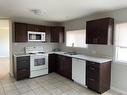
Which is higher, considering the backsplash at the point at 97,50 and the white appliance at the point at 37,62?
the backsplash at the point at 97,50

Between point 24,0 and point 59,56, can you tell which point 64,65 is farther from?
point 24,0

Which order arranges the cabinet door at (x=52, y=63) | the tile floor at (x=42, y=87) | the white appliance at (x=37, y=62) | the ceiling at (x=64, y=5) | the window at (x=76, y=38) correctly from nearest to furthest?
1. the ceiling at (x=64, y=5)
2. the tile floor at (x=42, y=87)
3. the white appliance at (x=37, y=62)
4. the window at (x=76, y=38)
5. the cabinet door at (x=52, y=63)

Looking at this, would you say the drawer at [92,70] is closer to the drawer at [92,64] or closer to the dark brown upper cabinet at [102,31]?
the drawer at [92,64]

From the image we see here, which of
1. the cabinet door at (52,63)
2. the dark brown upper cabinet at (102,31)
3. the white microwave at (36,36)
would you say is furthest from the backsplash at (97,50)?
the white microwave at (36,36)

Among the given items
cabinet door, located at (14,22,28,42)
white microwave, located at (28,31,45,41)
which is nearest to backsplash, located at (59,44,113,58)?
white microwave, located at (28,31,45,41)

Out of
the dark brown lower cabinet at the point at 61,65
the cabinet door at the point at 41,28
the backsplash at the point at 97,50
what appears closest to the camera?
the backsplash at the point at 97,50

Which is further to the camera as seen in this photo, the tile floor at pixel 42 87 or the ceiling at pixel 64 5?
the tile floor at pixel 42 87

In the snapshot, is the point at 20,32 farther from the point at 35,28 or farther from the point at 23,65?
the point at 23,65

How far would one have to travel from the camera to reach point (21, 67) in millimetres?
4098

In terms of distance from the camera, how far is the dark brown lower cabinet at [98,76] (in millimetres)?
3047

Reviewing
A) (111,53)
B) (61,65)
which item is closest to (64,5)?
(111,53)

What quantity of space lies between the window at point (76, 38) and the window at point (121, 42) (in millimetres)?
1386

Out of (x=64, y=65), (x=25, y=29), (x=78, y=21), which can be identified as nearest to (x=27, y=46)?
(x=25, y=29)

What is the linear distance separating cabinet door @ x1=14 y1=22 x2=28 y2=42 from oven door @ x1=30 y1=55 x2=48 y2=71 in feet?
2.70
